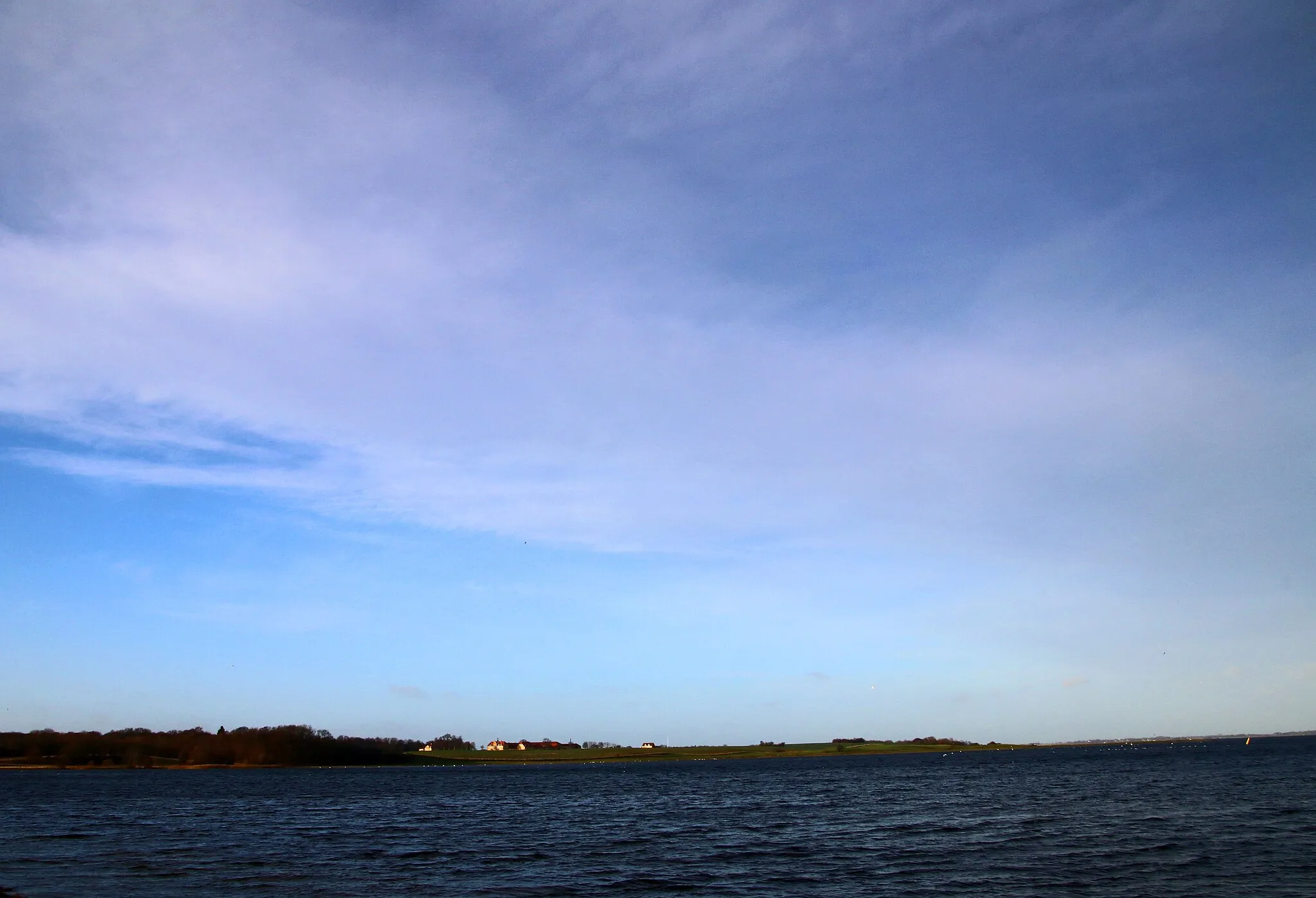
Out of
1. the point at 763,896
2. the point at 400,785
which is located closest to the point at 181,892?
the point at 763,896

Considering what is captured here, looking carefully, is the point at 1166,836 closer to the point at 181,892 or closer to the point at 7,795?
the point at 181,892

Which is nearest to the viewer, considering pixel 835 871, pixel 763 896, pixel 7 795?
pixel 763 896

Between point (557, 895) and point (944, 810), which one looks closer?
point (557, 895)

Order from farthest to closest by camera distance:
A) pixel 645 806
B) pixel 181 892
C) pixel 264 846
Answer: pixel 645 806
pixel 264 846
pixel 181 892

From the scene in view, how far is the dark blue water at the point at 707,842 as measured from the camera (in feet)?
119

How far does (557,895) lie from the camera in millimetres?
34938

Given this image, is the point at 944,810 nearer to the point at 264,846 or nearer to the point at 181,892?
the point at 264,846

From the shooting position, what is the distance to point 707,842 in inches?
2062

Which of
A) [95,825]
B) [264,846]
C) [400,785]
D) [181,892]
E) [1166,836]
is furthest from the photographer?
[400,785]

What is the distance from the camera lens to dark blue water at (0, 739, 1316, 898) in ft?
119

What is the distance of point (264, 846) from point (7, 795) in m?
86.3

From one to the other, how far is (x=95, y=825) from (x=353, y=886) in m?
45.3

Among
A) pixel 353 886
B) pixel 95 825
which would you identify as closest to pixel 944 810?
pixel 353 886

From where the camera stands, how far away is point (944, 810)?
229ft
